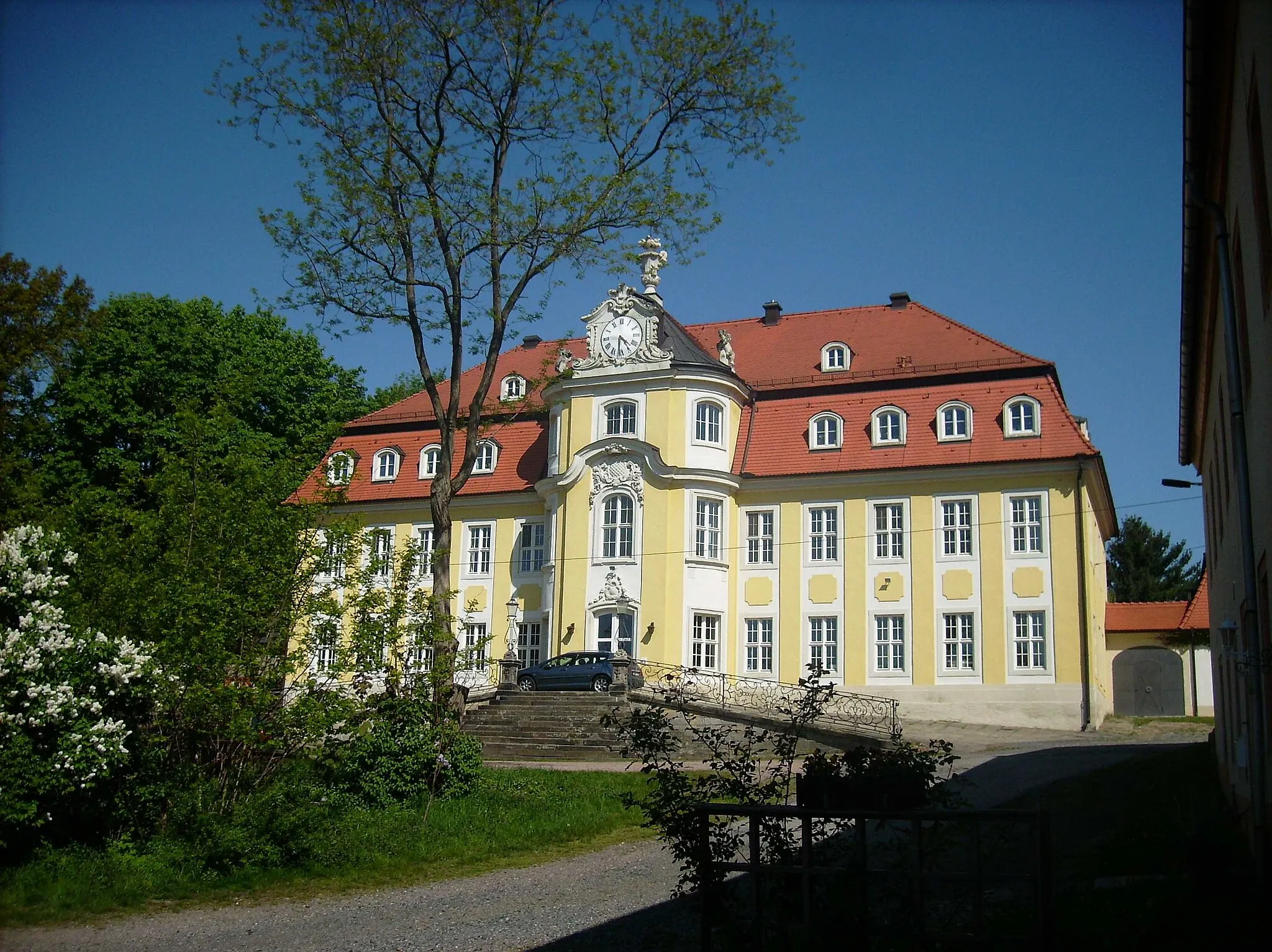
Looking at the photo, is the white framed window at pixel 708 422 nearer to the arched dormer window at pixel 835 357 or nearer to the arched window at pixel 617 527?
the arched window at pixel 617 527

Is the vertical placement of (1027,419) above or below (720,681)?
above

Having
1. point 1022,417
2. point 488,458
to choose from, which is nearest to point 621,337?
point 488,458

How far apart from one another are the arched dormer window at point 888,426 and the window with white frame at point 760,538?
3789 mm

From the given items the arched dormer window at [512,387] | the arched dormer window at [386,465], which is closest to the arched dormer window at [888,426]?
the arched dormer window at [512,387]

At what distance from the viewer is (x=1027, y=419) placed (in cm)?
3312

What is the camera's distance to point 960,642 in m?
32.5

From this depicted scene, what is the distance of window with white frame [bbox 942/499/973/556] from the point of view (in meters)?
33.0

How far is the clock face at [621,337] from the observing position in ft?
119

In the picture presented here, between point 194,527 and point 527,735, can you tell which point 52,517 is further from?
point 527,735

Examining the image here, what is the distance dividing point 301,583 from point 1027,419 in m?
24.1

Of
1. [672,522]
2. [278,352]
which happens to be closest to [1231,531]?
[672,522]

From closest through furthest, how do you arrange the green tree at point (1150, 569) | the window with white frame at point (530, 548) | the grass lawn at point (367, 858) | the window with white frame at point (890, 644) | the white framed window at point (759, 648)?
the grass lawn at point (367, 858) → the window with white frame at point (890, 644) → the white framed window at point (759, 648) → the window with white frame at point (530, 548) → the green tree at point (1150, 569)

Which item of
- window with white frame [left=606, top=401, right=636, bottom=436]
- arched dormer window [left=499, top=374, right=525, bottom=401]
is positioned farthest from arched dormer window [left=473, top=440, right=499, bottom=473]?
window with white frame [left=606, top=401, right=636, bottom=436]

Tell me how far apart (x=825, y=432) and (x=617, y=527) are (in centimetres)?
671
